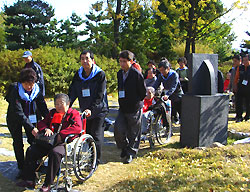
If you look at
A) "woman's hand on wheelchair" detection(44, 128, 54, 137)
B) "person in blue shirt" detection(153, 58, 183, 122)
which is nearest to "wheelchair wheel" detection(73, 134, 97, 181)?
"woman's hand on wheelchair" detection(44, 128, 54, 137)

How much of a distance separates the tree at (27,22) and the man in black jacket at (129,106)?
17755 millimetres

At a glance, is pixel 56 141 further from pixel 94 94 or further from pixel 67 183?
pixel 94 94

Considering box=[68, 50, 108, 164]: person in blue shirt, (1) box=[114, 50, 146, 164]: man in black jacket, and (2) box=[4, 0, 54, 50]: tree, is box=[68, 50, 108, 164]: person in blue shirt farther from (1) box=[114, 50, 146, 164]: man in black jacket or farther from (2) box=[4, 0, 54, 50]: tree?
(2) box=[4, 0, 54, 50]: tree

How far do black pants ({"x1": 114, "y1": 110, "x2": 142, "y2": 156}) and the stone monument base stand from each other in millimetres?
1192

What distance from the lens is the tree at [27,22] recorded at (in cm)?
2098

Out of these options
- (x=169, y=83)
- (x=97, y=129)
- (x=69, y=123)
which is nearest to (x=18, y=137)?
(x=69, y=123)

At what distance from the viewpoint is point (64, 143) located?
11.9ft

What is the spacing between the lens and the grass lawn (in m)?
3.87

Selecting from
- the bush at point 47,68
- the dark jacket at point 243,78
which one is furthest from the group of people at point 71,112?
the bush at point 47,68

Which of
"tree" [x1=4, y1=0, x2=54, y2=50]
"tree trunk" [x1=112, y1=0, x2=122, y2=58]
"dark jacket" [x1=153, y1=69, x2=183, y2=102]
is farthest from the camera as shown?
"tree" [x1=4, y1=0, x2=54, y2=50]

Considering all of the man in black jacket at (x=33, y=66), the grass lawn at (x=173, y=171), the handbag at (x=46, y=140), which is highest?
the man in black jacket at (x=33, y=66)

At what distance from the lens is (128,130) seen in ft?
16.5

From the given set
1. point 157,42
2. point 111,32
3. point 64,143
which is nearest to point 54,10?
point 111,32

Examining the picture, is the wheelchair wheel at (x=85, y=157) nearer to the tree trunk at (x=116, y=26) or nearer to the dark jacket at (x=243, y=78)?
the dark jacket at (x=243, y=78)
